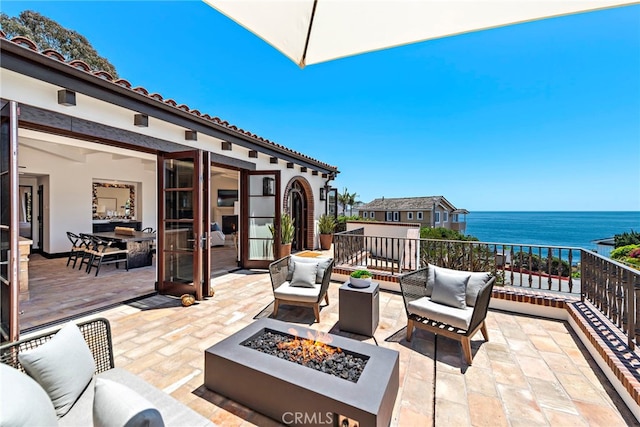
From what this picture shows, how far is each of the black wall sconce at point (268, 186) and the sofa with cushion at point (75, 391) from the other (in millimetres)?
4974

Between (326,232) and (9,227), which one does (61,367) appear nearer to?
(9,227)

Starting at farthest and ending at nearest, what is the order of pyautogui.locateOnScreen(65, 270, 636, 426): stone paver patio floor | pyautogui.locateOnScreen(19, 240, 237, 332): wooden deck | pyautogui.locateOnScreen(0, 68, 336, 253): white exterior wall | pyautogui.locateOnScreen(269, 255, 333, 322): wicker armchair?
pyautogui.locateOnScreen(19, 240, 237, 332): wooden deck < pyautogui.locateOnScreen(269, 255, 333, 322): wicker armchair < pyautogui.locateOnScreen(0, 68, 336, 253): white exterior wall < pyautogui.locateOnScreen(65, 270, 636, 426): stone paver patio floor

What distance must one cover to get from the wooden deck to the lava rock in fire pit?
339 centimetres

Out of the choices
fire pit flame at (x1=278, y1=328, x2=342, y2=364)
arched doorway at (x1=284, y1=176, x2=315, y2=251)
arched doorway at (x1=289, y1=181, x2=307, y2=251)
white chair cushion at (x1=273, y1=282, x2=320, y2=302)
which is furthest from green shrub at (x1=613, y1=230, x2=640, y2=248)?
fire pit flame at (x1=278, y1=328, x2=342, y2=364)

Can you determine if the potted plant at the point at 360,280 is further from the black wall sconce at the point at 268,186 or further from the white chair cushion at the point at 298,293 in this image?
the black wall sconce at the point at 268,186

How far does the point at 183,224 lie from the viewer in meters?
4.87

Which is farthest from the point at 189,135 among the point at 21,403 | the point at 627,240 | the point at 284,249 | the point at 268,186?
the point at 627,240

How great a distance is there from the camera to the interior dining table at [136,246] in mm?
6728

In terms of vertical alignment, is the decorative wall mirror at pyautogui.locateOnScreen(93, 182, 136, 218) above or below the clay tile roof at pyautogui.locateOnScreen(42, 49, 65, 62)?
below

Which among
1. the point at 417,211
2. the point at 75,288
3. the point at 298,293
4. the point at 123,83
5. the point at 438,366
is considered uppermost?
the point at 123,83

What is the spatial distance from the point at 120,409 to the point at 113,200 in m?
11.4

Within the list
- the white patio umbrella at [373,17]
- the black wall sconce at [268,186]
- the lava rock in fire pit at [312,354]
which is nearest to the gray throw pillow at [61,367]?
the lava rock in fire pit at [312,354]

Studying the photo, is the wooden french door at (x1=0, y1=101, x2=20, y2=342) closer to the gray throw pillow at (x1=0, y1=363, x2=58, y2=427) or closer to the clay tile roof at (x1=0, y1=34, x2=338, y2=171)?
the clay tile roof at (x1=0, y1=34, x2=338, y2=171)

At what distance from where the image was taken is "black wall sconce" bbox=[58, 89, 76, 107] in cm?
322
